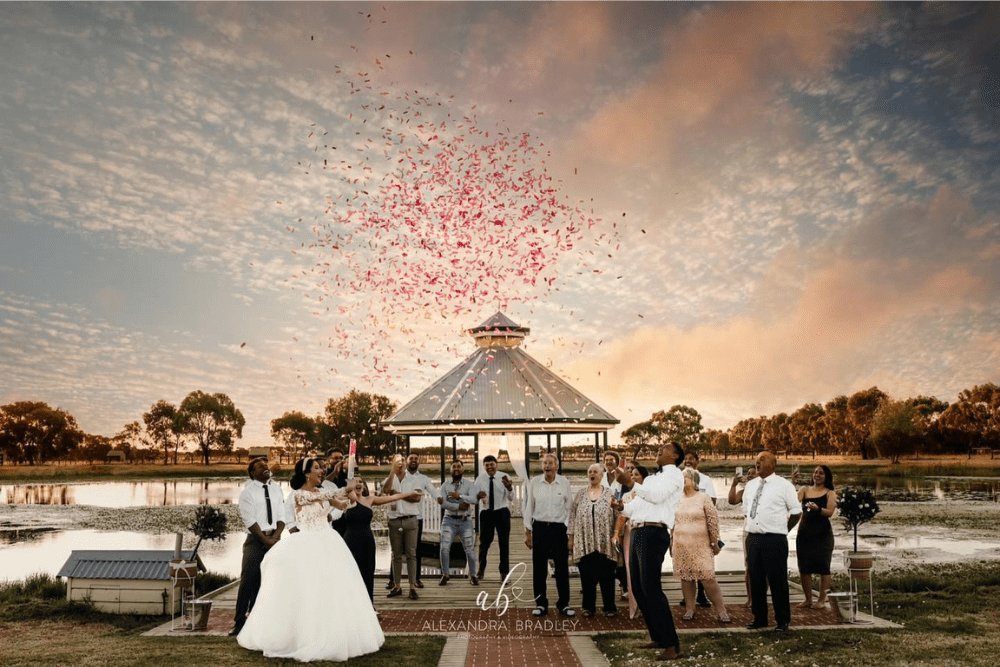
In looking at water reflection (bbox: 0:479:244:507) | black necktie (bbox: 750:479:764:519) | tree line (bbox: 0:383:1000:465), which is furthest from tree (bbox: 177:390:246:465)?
black necktie (bbox: 750:479:764:519)

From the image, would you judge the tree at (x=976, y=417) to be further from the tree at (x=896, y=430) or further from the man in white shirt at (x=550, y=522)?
the man in white shirt at (x=550, y=522)

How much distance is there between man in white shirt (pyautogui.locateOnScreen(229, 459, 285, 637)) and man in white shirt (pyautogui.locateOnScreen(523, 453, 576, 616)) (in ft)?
9.89

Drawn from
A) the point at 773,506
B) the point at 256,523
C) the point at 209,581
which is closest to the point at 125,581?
the point at 256,523

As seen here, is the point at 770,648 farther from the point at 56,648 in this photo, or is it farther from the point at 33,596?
the point at 33,596

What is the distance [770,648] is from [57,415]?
10031 cm

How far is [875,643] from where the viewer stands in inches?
364

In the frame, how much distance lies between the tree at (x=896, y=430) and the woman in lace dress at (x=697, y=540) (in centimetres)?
8964

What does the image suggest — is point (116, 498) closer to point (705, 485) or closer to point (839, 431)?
point (705, 485)

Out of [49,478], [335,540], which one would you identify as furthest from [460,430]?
[49,478]

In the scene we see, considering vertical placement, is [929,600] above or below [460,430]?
below

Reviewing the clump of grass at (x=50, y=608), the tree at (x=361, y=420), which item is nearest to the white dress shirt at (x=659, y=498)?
the clump of grass at (x=50, y=608)

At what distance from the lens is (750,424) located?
163750mm

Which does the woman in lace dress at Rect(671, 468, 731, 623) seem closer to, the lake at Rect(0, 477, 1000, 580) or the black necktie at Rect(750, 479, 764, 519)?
the black necktie at Rect(750, 479, 764, 519)

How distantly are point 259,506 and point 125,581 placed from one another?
3653 millimetres
